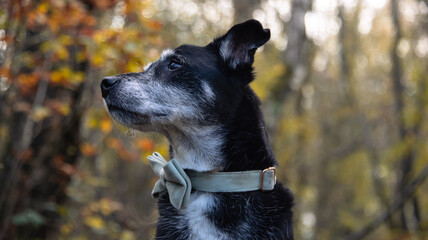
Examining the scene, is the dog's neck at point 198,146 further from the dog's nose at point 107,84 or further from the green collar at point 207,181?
the dog's nose at point 107,84

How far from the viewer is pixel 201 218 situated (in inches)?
129

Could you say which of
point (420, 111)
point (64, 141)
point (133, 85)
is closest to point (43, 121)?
point (64, 141)

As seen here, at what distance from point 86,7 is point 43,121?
1785 mm

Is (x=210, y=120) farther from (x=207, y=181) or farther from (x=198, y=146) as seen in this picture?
(x=207, y=181)

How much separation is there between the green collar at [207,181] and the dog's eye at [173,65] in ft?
2.83

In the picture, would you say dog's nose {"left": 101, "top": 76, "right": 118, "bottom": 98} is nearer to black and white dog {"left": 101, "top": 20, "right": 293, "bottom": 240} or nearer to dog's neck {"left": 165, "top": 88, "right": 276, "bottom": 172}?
black and white dog {"left": 101, "top": 20, "right": 293, "bottom": 240}

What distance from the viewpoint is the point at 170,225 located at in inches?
134

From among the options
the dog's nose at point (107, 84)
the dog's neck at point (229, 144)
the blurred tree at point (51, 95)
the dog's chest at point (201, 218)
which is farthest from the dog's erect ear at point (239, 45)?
the blurred tree at point (51, 95)

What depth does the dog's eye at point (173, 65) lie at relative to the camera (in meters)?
3.75

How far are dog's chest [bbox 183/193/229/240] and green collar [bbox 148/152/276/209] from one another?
0.22ft

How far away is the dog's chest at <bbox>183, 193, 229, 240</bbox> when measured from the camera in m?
3.19

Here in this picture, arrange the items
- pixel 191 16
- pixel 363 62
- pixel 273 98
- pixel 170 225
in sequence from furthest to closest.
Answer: pixel 363 62, pixel 191 16, pixel 273 98, pixel 170 225

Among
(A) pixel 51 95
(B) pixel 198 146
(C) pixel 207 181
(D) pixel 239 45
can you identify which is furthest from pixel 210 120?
(A) pixel 51 95

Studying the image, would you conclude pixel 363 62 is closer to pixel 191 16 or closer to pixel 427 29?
pixel 191 16
